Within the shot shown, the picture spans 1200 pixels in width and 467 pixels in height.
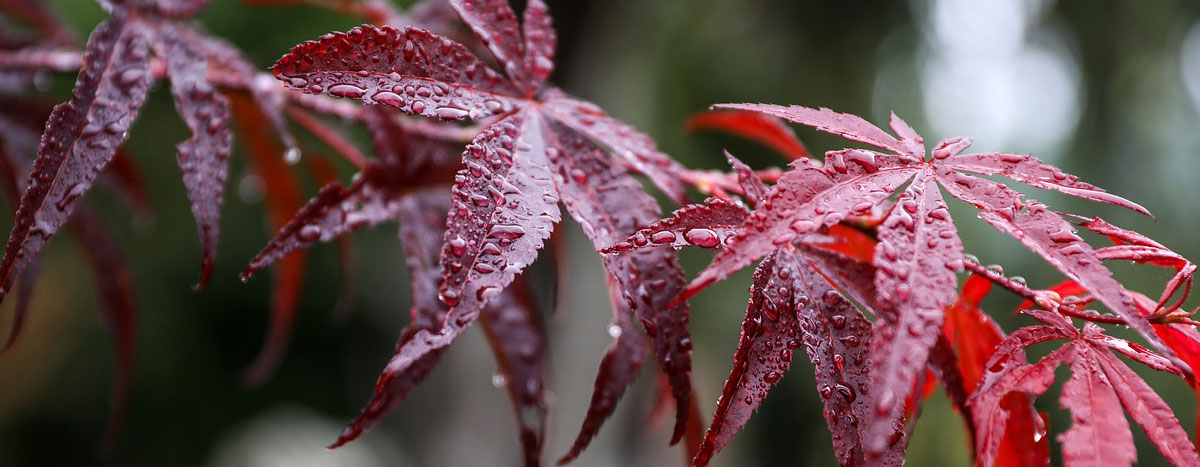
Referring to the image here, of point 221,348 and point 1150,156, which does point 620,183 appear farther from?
point 221,348

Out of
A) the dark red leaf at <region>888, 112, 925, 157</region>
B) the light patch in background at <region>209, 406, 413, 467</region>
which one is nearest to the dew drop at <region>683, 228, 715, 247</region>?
the dark red leaf at <region>888, 112, 925, 157</region>

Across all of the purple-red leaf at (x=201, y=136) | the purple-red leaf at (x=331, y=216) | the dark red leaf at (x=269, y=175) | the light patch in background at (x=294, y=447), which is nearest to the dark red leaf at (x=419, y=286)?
→ the purple-red leaf at (x=331, y=216)

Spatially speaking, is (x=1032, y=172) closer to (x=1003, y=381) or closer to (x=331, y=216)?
(x=1003, y=381)

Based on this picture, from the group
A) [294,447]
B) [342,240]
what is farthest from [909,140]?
[294,447]

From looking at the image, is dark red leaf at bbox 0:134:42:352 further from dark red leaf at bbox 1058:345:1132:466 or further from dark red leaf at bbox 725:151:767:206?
dark red leaf at bbox 1058:345:1132:466

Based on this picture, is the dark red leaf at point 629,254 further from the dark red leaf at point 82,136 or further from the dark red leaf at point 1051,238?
the dark red leaf at point 82,136
